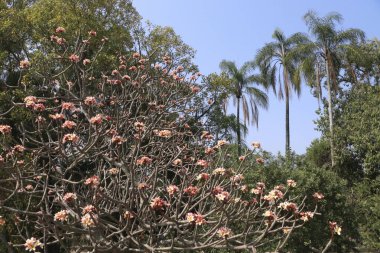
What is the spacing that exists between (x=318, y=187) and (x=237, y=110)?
1409 centimetres

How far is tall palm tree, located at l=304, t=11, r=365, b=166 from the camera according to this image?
63.1 ft

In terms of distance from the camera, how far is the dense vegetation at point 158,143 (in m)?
3.94

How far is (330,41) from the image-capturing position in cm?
1952

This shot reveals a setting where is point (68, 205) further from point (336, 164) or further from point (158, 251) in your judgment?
point (336, 164)

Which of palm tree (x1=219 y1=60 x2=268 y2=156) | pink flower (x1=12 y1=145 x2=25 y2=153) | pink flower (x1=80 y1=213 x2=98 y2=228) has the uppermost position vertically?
palm tree (x1=219 y1=60 x2=268 y2=156)

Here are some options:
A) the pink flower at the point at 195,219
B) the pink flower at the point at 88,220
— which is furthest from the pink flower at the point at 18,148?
the pink flower at the point at 195,219

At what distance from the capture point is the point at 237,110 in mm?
25531

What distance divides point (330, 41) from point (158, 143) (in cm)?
1535

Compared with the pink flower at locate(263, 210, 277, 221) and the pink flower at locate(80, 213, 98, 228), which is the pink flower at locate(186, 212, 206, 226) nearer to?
the pink flower at locate(263, 210, 277, 221)

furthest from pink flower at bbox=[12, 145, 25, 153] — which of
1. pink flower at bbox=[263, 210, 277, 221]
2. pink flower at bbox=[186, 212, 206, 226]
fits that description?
pink flower at bbox=[263, 210, 277, 221]

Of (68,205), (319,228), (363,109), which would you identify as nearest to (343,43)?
(363,109)

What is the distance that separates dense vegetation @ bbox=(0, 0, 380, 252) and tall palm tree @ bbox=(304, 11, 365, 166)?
0.05 m

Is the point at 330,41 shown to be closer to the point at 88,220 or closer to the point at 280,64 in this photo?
the point at 280,64

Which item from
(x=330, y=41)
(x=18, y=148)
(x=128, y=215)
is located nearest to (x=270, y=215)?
(x=128, y=215)
